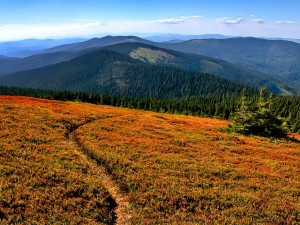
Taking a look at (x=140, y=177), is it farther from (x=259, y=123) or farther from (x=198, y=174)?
(x=259, y=123)

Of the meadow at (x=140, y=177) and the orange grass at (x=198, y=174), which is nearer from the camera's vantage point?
the meadow at (x=140, y=177)

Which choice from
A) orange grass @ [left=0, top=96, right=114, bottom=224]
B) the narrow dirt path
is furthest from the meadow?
the narrow dirt path

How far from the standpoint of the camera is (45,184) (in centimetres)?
1616

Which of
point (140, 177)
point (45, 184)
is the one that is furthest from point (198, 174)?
point (45, 184)

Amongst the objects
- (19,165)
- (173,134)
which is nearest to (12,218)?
(19,165)

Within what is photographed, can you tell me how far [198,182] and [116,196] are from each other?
9.61 m

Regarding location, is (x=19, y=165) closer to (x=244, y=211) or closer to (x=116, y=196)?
(x=116, y=196)

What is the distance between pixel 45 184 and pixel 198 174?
56.5 ft

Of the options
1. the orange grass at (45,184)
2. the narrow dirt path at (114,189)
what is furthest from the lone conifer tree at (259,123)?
the orange grass at (45,184)

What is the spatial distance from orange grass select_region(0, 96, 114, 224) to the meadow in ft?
0.26

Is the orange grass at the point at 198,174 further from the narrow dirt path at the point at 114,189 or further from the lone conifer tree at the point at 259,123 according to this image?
the lone conifer tree at the point at 259,123

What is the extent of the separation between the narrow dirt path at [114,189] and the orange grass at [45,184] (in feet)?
2.13

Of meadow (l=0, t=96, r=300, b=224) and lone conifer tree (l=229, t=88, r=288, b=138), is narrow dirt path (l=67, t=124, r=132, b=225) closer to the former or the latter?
meadow (l=0, t=96, r=300, b=224)

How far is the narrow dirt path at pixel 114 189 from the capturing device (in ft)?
48.2
